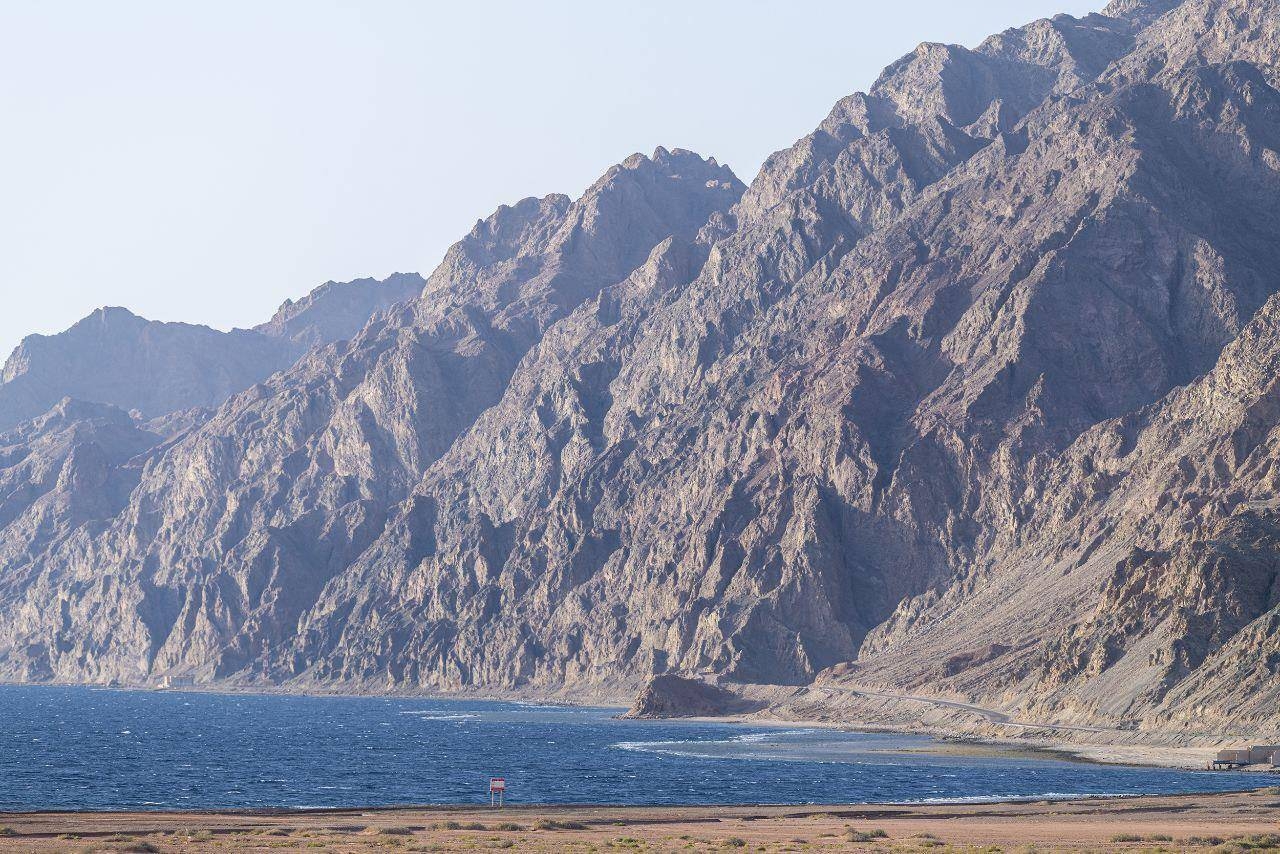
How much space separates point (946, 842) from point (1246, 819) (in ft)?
72.1

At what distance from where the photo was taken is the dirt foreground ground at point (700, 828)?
291ft

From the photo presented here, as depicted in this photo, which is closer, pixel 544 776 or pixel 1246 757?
pixel 544 776

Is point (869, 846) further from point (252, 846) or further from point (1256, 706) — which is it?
point (1256, 706)

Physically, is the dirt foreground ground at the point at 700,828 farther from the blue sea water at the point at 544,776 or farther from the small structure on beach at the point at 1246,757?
the small structure on beach at the point at 1246,757

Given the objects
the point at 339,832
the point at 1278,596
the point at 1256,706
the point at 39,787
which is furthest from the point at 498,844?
the point at 1278,596

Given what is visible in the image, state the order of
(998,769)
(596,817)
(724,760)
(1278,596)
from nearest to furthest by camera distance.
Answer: (596,817) < (998,769) < (724,760) < (1278,596)

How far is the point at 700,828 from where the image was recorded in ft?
336

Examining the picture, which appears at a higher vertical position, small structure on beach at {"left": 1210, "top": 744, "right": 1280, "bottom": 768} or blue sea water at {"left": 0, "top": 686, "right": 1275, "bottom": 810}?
small structure on beach at {"left": 1210, "top": 744, "right": 1280, "bottom": 768}

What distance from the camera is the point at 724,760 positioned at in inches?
6865

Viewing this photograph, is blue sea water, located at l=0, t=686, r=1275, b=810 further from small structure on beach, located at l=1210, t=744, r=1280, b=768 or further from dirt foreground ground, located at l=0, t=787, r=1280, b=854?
dirt foreground ground, located at l=0, t=787, r=1280, b=854

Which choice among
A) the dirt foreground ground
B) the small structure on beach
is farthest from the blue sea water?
the dirt foreground ground

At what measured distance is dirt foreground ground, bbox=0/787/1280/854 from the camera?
88.8 m

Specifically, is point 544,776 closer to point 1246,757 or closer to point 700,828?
point 700,828

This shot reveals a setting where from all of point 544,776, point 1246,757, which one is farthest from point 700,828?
point 1246,757
